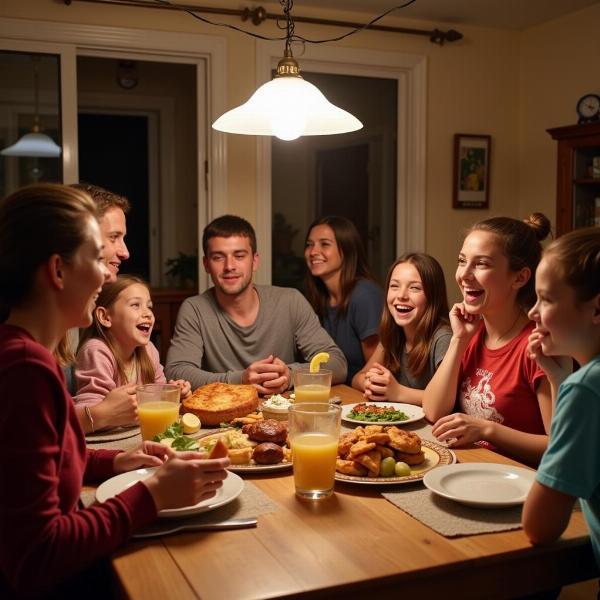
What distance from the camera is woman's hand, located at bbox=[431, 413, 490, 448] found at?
175 centimetres

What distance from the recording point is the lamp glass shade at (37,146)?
13.0 ft

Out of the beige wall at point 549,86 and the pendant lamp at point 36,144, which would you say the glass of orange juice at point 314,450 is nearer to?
the pendant lamp at point 36,144

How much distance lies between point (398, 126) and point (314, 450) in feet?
11.5

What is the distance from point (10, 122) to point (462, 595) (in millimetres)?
3647

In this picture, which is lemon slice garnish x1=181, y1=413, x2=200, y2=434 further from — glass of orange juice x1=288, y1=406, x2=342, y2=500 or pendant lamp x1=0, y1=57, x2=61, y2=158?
pendant lamp x1=0, y1=57, x2=61, y2=158

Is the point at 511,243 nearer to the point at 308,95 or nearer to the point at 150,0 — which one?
the point at 308,95

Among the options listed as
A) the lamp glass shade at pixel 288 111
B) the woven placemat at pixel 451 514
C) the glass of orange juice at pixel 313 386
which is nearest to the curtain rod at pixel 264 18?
the lamp glass shade at pixel 288 111

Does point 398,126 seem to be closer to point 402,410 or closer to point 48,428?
point 402,410

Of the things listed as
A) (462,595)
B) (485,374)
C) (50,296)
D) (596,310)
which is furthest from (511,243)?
(50,296)

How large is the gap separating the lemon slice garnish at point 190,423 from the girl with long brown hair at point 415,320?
761mm

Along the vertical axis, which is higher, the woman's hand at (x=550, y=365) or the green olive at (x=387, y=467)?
the woman's hand at (x=550, y=365)

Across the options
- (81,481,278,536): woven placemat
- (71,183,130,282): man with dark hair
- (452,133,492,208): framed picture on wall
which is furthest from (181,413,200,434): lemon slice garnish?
Answer: (452,133,492,208): framed picture on wall

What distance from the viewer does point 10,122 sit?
4000 mm

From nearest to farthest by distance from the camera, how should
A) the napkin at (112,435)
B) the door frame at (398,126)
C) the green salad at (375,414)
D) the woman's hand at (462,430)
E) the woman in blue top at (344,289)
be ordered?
the woman's hand at (462,430) → the napkin at (112,435) → the green salad at (375,414) → the woman in blue top at (344,289) → the door frame at (398,126)
